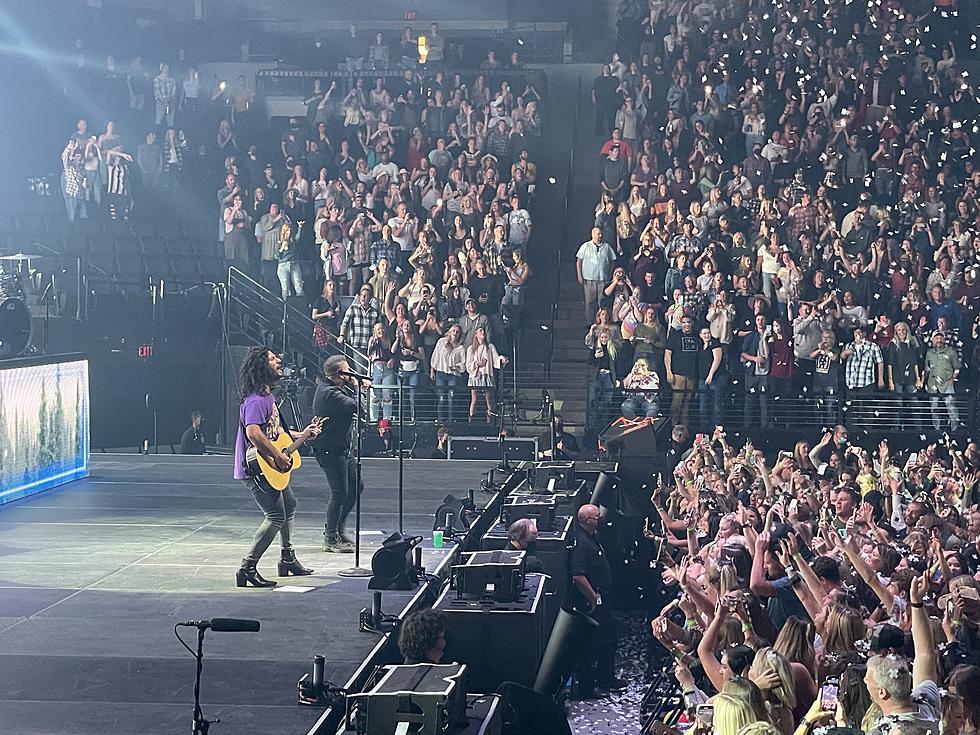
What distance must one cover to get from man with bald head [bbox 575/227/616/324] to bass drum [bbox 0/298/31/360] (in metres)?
7.25

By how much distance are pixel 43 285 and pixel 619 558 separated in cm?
1029

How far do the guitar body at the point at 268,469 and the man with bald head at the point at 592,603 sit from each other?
281 centimetres

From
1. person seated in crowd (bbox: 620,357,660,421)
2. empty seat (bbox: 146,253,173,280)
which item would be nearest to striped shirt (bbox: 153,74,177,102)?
empty seat (bbox: 146,253,173,280)

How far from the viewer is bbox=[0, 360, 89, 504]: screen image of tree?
13.6m

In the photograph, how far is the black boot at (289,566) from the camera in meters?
10.3

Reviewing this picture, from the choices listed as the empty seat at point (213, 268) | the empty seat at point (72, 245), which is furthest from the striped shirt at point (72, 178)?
the empty seat at point (213, 268)

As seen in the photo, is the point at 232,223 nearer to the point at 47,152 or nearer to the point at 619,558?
the point at 47,152

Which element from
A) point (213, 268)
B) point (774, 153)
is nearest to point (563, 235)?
point (774, 153)

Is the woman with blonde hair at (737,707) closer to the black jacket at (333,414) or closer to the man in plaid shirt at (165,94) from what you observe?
the black jacket at (333,414)

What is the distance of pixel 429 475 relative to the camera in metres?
16.1

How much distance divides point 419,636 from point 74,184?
17464 mm

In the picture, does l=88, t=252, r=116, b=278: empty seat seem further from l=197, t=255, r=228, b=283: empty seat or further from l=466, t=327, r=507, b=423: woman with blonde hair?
l=466, t=327, r=507, b=423: woman with blonde hair

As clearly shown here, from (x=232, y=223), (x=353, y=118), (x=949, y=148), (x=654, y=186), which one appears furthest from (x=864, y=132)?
(x=232, y=223)

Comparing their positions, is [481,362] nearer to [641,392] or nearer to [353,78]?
[641,392]
